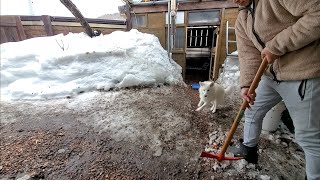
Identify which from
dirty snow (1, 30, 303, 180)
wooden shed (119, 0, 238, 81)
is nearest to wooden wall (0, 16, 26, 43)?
dirty snow (1, 30, 303, 180)

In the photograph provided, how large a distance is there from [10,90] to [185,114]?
444 cm

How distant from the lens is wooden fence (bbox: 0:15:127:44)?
795 cm

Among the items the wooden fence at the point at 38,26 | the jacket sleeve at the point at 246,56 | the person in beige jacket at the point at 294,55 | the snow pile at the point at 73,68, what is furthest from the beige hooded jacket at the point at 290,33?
the wooden fence at the point at 38,26

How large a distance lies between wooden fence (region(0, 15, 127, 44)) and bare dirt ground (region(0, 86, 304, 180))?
18.5ft

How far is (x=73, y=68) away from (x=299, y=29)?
514 centimetres

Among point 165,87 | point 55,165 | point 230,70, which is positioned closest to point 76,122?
point 55,165

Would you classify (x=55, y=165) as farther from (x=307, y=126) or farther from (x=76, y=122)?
(x=307, y=126)

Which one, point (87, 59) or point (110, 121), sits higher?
point (87, 59)

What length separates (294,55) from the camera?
1254 millimetres

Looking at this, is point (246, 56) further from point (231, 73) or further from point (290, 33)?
point (231, 73)

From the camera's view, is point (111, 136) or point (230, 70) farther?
point (230, 70)

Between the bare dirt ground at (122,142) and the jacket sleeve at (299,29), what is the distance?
1.46 m

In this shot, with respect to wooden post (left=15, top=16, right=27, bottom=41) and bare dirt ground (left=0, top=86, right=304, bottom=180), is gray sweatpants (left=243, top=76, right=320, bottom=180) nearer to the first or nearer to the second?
bare dirt ground (left=0, top=86, right=304, bottom=180)

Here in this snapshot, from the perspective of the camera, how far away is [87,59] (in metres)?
5.27
